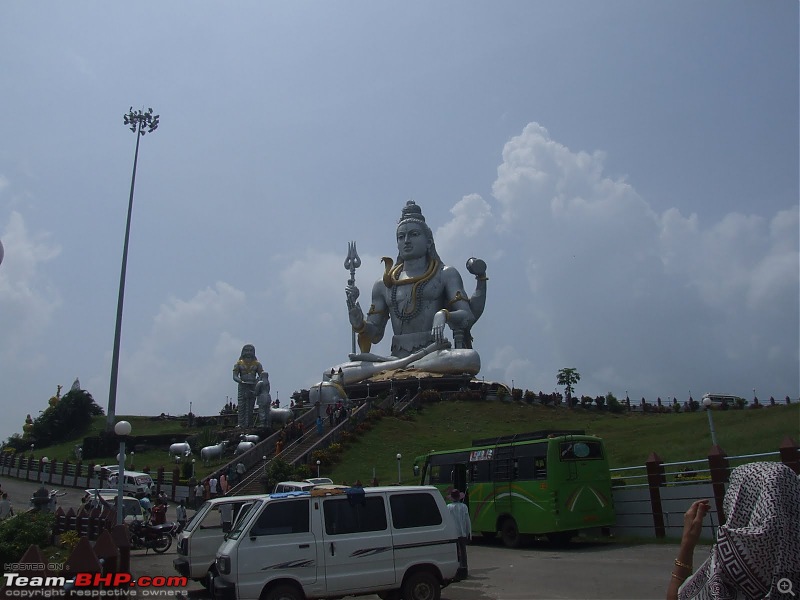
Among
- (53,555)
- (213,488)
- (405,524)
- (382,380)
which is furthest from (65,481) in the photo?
(405,524)

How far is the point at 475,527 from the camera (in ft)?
48.7

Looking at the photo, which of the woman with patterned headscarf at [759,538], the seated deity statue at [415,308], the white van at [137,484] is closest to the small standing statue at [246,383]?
the seated deity statue at [415,308]

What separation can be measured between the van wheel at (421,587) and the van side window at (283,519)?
1342 millimetres

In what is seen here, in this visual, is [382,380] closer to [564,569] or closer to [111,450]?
[111,450]

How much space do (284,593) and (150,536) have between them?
27.7 ft

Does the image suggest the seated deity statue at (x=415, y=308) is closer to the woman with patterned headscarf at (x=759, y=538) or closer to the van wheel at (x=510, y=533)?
the van wheel at (x=510, y=533)

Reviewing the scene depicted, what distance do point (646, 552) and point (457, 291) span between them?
28400 mm

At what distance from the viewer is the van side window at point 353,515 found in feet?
25.9

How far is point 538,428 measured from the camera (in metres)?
27.6

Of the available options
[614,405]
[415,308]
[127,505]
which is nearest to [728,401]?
[614,405]

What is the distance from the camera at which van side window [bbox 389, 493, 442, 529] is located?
820cm

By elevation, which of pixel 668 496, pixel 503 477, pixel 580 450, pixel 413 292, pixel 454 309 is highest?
pixel 413 292

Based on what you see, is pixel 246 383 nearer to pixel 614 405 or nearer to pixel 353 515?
pixel 614 405

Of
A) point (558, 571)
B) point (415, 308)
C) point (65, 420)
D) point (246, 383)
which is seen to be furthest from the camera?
point (65, 420)
